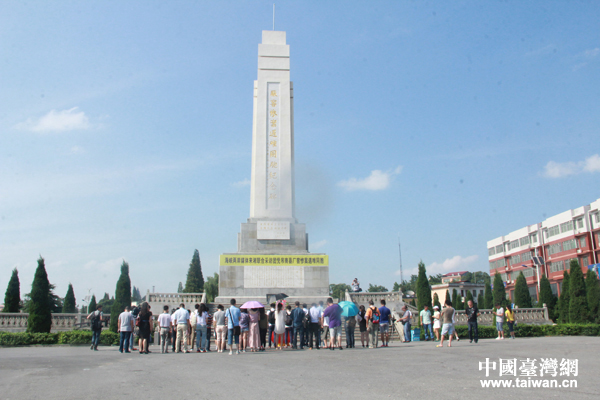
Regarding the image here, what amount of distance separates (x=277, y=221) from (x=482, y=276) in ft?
285

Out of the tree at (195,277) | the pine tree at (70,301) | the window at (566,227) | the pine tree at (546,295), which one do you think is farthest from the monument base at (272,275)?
the window at (566,227)

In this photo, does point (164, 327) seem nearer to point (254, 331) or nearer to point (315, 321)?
point (254, 331)

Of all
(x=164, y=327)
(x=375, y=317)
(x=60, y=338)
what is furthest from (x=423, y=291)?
(x=60, y=338)

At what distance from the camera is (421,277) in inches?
1206

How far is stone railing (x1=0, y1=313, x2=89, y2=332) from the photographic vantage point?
22453mm

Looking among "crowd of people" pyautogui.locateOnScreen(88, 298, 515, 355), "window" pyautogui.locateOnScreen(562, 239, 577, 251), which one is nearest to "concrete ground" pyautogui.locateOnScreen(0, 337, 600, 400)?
"crowd of people" pyautogui.locateOnScreen(88, 298, 515, 355)

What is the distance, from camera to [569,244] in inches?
1984

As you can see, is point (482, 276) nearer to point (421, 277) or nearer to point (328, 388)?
point (421, 277)

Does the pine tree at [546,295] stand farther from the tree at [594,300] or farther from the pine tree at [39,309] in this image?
the pine tree at [39,309]

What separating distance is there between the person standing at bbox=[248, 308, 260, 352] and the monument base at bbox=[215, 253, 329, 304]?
412 inches

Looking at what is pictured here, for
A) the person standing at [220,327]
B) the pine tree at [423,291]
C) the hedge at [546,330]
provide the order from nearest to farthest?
1. the person standing at [220,327]
2. the hedge at [546,330]
3. the pine tree at [423,291]

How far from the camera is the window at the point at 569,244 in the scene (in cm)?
4944

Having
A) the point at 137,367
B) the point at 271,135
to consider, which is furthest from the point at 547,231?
the point at 137,367

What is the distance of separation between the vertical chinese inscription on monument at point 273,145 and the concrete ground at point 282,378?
1605 cm
